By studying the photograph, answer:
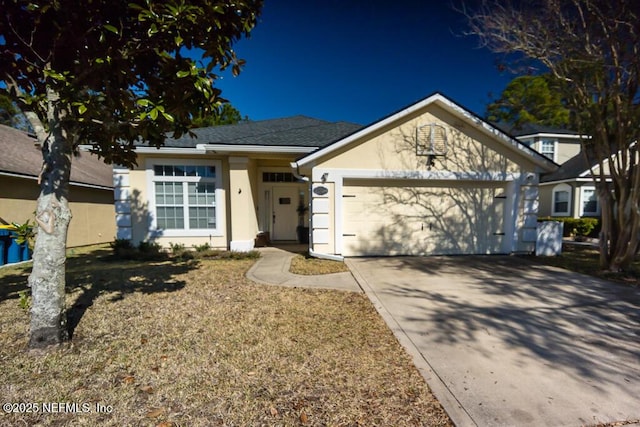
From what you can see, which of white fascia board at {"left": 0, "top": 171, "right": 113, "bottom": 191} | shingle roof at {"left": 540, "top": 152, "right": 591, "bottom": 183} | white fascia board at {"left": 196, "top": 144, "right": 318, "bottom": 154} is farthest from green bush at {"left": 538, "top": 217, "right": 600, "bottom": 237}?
white fascia board at {"left": 0, "top": 171, "right": 113, "bottom": 191}

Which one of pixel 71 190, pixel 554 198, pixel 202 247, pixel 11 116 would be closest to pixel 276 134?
pixel 202 247

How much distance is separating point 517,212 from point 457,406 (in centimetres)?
836

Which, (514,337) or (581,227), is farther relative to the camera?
(581,227)

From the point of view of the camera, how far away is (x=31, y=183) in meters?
9.49

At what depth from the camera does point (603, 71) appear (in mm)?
6270

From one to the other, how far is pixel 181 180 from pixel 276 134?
3591 mm

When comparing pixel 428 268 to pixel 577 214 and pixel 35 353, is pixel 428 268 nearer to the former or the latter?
pixel 35 353

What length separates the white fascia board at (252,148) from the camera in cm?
845

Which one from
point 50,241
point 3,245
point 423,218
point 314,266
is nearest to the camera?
point 50,241

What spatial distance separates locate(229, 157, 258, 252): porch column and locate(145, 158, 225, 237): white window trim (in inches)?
22.4

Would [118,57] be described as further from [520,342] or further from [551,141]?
[551,141]

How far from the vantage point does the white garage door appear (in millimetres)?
8414

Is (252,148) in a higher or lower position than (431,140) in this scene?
lower

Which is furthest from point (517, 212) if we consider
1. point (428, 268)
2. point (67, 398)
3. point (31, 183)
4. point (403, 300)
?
point (31, 183)
